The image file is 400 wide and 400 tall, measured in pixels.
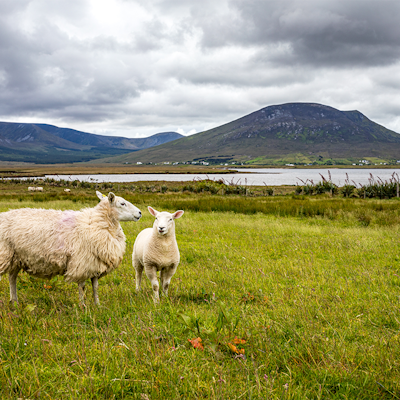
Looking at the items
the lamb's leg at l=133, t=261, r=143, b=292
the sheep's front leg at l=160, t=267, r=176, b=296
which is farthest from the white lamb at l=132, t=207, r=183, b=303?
the lamb's leg at l=133, t=261, r=143, b=292

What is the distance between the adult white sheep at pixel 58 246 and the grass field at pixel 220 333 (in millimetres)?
540

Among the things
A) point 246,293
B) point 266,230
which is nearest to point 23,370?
point 246,293

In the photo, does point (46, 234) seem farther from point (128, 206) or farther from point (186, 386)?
point (186, 386)

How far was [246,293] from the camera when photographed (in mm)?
5367

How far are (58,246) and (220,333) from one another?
9.87 ft

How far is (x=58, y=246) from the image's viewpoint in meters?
4.77

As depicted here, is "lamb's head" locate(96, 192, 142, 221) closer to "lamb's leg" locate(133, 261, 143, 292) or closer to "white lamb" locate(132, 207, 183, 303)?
"white lamb" locate(132, 207, 183, 303)

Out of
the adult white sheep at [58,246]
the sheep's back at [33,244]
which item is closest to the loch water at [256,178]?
the adult white sheep at [58,246]

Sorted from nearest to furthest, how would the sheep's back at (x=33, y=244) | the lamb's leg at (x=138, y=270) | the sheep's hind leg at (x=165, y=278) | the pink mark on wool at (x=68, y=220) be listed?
1. the sheep's back at (x=33, y=244)
2. the pink mark on wool at (x=68, y=220)
3. the sheep's hind leg at (x=165, y=278)
4. the lamb's leg at (x=138, y=270)

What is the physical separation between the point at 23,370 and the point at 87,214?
2.83 meters

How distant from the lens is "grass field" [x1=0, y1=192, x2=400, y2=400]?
8.77 feet

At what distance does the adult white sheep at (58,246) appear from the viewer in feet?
15.5

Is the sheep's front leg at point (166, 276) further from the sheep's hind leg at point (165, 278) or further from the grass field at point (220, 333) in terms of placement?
the grass field at point (220, 333)

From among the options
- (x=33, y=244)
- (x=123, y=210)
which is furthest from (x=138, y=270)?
(x=33, y=244)
